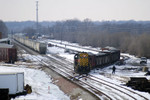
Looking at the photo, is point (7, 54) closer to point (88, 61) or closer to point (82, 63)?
point (82, 63)

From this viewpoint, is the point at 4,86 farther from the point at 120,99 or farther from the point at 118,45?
the point at 118,45

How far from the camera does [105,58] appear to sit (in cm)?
3478

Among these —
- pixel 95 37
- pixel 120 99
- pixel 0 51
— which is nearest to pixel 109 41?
pixel 95 37

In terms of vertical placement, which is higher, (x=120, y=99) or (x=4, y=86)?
(x=4, y=86)

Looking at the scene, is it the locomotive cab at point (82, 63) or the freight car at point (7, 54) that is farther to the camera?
the freight car at point (7, 54)

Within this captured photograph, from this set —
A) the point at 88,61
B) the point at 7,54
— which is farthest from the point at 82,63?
the point at 7,54

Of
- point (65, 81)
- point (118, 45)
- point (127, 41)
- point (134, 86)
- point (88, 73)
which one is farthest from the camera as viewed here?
point (118, 45)

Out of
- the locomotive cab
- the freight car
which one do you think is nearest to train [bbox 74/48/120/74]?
the locomotive cab

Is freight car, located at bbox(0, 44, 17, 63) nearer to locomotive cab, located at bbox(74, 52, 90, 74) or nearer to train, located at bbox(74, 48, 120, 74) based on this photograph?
train, located at bbox(74, 48, 120, 74)

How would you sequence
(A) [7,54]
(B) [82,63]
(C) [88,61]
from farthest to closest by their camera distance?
(A) [7,54] < (C) [88,61] < (B) [82,63]

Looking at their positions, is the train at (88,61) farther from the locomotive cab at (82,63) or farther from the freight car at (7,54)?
the freight car at (7,54)

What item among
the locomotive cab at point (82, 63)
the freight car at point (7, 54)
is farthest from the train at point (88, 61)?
the freight car at point (7, 54)

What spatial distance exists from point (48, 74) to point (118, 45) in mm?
50528

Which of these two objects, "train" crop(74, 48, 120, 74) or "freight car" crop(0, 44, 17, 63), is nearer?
"train" crop(74, 48, 120, 74)
